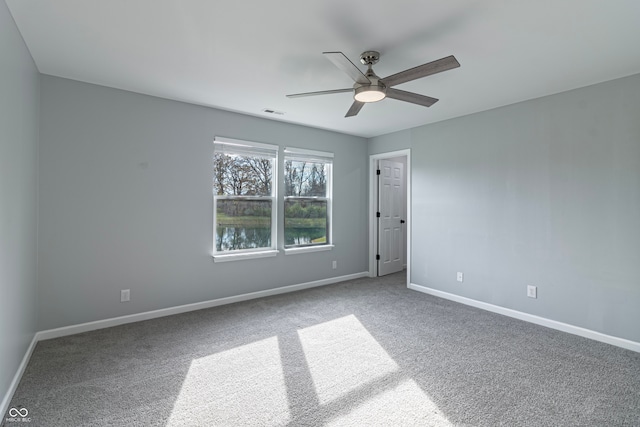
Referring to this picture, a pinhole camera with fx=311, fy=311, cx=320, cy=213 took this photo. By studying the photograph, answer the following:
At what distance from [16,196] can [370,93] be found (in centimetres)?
270

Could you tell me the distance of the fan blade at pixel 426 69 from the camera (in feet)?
6.54

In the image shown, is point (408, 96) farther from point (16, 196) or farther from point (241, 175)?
point (16, 196)

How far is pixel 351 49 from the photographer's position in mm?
2416

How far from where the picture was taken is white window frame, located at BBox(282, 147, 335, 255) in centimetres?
463

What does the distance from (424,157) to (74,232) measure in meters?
4.43

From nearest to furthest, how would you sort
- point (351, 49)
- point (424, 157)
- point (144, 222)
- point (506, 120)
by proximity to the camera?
point (351, 49) < point (144, 222) < point (506, 120) < point (424, 157)

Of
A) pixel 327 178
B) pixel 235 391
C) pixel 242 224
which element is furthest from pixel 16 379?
pixel 327 178

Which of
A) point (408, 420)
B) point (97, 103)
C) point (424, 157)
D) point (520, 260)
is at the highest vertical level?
point (97, 103)

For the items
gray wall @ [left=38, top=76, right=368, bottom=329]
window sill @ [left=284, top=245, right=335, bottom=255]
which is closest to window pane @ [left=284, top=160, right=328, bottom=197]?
Result: gray wall @ [left=38, top=76, right=368, bottom=329]

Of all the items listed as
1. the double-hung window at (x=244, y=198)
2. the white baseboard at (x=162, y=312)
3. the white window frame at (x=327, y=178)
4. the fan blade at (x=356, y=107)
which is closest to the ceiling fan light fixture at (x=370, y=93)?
the fan blade at (x=356, y=107)

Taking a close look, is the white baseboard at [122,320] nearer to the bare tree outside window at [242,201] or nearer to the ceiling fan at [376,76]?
the bare tree outside window at [242,201]

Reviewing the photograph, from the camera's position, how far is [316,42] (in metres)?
2.32

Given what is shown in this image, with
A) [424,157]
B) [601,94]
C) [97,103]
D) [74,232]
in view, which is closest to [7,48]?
[97,103]

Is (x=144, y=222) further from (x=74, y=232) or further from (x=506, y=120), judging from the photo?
(x=506, y=120)
